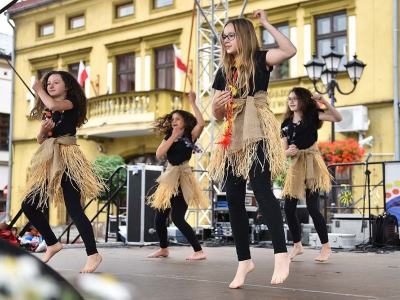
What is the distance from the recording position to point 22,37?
82.2 ft

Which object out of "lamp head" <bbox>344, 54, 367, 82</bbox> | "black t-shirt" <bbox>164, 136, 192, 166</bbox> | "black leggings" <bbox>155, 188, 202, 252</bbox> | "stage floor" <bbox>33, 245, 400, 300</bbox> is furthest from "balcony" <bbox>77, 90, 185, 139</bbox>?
"stage floor" <bbox>33, 245, 400, 300</bbox>

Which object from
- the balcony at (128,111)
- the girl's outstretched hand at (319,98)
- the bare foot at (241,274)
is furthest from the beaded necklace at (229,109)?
the balcony at (128,111)

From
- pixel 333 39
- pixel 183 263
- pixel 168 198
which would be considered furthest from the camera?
pixel 333 39

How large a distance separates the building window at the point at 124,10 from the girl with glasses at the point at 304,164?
16.7m

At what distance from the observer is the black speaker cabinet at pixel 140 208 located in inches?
347

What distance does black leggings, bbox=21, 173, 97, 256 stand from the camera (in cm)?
462

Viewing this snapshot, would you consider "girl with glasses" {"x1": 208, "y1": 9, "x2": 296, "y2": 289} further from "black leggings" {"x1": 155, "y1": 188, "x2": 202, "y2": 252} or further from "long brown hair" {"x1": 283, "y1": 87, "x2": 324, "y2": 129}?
"black leggings" {"x1": 155, "y1": 188, "x2": 202, "y2": 252}

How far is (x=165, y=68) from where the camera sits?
21.2 meters

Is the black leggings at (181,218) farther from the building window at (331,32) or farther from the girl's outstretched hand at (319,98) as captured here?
the building window at (331,32)

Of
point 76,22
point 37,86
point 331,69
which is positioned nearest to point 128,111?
point 76,22

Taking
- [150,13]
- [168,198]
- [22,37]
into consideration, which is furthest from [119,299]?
[22,37]

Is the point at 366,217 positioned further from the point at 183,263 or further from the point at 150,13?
the point at 150,13

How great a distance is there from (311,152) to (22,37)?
21096mm

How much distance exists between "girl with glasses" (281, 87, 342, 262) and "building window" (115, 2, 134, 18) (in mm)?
16740
